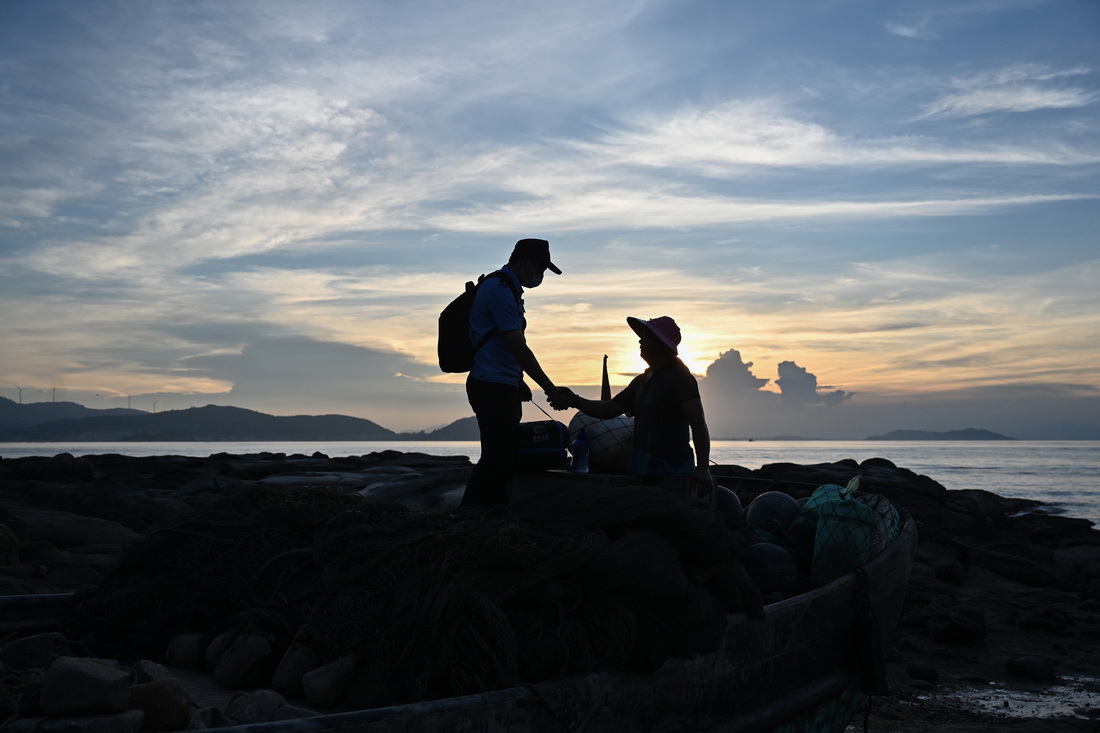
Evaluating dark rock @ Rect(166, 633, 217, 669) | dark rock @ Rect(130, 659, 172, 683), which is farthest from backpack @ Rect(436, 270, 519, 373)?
dark rock @ Rect(130, 659, 172, 683)

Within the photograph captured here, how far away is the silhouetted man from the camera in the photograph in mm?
5621

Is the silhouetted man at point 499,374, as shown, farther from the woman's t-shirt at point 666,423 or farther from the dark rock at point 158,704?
the dark rock at point 158,704

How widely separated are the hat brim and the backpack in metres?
0.98

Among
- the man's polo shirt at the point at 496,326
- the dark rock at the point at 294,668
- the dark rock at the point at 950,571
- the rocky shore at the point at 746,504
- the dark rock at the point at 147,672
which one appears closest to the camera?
the rocky shore at the point at 746,504

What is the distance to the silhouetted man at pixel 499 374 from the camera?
18.4 ft

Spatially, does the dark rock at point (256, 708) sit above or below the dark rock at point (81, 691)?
below

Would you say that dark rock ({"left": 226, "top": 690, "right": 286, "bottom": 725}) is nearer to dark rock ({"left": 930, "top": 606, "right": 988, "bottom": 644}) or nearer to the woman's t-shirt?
the woman's t-shirt

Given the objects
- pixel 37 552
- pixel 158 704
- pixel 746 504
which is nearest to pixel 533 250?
pixel 158 704

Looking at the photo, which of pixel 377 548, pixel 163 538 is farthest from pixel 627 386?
pixel 163 538

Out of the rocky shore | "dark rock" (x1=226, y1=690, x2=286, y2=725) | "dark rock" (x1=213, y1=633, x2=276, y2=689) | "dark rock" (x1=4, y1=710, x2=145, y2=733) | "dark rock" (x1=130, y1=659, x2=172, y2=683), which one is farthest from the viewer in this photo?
"dark rock" (x1=213, y1=633, x2=276, y2=689)

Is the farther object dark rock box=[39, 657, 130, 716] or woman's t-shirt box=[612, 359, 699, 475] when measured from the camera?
woman's t-shirt box=[612, 359, 699, 475]

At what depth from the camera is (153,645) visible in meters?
4.23

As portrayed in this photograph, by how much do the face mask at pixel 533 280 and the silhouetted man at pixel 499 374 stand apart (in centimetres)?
5

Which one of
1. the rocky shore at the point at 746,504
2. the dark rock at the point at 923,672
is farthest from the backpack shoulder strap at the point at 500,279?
the dark rock at the point at 923,672
